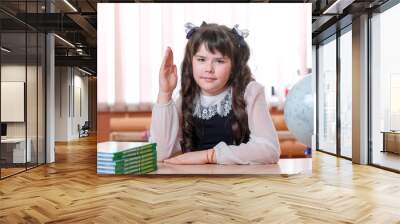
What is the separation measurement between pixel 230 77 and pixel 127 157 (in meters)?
2.06

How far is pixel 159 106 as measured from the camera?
6551mm

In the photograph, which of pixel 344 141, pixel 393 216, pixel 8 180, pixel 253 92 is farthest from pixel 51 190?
pixel 344 141

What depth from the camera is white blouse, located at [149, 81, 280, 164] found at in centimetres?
652

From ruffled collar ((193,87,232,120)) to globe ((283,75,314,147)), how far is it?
37.9 inches

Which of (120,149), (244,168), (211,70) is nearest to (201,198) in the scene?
(244,168)

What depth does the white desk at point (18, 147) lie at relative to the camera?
6621 millimetres

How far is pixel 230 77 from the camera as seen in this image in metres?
6.51

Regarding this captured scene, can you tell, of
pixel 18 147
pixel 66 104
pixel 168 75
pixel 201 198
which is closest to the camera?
pixel 201 198

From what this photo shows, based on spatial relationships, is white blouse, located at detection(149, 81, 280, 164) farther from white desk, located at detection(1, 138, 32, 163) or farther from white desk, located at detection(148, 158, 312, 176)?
white desk, located at detection(1, 138, 32, 163)

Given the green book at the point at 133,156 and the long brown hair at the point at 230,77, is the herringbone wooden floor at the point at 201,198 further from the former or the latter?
the long brown hair at the point at 230,77

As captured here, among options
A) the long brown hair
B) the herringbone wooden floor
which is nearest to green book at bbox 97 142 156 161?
the herringbone wooden floor

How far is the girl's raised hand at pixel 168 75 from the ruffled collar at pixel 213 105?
1.51ft

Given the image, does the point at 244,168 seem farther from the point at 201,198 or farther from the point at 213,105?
the point at 201,198

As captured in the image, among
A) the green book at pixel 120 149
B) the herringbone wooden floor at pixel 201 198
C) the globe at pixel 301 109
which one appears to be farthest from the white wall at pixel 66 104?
the globe at pixel 301 109
